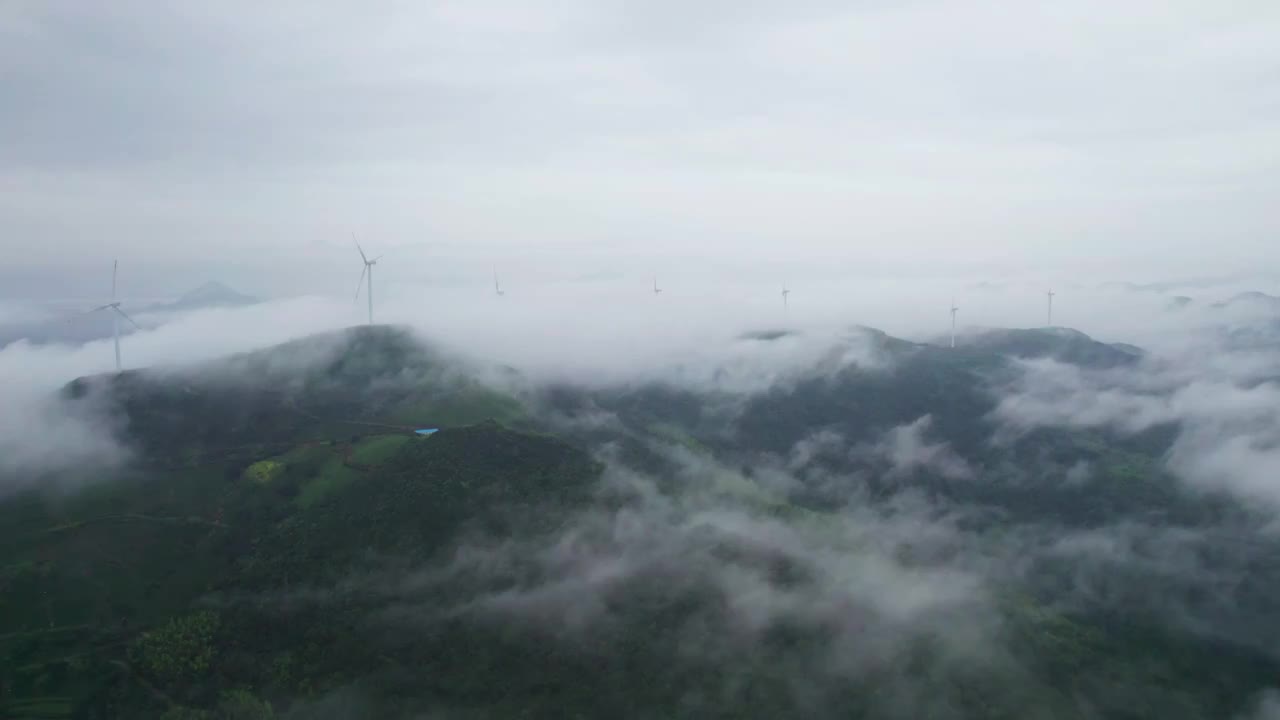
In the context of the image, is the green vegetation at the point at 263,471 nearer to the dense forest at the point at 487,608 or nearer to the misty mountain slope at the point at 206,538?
the misty mountain slope at the point at 206,538

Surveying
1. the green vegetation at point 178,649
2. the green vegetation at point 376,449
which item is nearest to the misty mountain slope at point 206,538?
the green vegetation at point 178,649

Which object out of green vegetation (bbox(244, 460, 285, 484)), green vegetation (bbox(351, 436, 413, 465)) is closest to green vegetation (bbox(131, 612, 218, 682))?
green vegetation (bbox(244, 460, 285, 484))

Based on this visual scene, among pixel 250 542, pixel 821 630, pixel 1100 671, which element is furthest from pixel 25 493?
pixel 1100 671

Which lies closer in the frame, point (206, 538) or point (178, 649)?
point (178, 649)

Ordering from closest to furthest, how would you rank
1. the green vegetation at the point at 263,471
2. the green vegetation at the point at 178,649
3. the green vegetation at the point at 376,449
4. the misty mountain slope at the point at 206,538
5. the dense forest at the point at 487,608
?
the misty mountain slope at the point at 206,538 → the green vegetation at the point at 178,649 → the dense forest at the point at 487,608 → the green vegetation at the point at 263,471 → the green vegetation at the point at 376,449

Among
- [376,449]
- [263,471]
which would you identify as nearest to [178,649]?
[263,471]

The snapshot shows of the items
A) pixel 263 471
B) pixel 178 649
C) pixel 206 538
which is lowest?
pixel 178 649

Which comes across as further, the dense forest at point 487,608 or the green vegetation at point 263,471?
the green vegetation at point 263,471

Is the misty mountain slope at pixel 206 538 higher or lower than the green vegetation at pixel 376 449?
lower

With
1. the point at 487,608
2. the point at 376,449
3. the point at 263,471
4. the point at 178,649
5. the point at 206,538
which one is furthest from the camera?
the point at 376,449

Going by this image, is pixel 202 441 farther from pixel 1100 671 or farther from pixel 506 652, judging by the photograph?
pixel 1100 671

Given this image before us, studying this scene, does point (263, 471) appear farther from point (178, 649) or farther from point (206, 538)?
point (178, 649)
